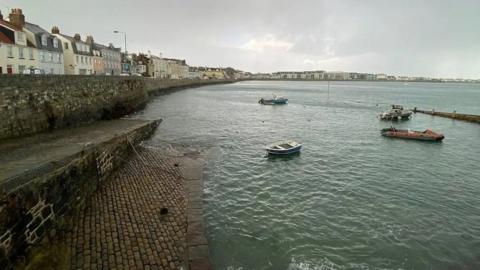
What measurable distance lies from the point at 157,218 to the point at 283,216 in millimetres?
6599

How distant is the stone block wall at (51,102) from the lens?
70.1 ft

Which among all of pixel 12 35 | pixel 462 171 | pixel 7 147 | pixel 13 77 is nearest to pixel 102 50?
pixel 12 35

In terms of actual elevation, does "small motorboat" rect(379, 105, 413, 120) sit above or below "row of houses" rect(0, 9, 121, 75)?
below

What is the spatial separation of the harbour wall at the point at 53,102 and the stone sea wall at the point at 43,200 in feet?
30.3

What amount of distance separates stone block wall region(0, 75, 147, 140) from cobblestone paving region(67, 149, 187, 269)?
32.3 ft

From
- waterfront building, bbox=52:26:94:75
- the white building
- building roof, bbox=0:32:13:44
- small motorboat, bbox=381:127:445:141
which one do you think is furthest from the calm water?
waterfront building, bbox=52:26:94:75

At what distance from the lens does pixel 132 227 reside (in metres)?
12.8

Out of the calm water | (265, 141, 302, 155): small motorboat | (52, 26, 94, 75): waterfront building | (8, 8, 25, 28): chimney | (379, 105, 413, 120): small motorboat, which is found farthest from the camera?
(52, 26, 94, 75): waterfront building

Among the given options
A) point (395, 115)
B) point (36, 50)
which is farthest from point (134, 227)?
point (395, 115)

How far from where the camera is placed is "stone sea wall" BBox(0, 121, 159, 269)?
9.48 metres

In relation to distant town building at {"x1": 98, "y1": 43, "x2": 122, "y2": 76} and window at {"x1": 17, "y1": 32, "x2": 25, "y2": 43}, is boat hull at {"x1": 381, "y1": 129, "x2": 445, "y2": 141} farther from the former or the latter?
distant town building at {"x1": 98, "y1": 43, "x2": 122, "y2": 76}

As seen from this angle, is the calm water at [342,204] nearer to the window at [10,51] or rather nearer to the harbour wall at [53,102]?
the harbour wall at [53,102]

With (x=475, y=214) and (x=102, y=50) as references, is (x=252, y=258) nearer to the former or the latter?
(x=475, y=214)

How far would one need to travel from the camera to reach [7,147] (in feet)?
59.0
